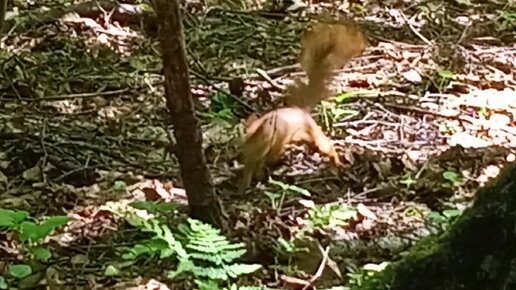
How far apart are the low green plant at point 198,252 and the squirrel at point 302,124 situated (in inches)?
37.2

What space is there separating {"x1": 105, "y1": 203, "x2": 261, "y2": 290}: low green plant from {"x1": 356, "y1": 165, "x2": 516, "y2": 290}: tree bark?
4.83ft

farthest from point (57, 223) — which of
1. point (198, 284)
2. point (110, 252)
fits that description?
point (198, 284)

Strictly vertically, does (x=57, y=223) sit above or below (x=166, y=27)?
below

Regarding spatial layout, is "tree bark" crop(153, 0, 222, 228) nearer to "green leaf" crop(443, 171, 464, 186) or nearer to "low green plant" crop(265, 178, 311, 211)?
"low green plant" crop(265, 178, 311, 211)

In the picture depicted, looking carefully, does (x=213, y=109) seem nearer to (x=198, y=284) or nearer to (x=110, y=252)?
(x=110, y=252)

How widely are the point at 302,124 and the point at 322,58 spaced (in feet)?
1.17

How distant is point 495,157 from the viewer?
17.3 feet

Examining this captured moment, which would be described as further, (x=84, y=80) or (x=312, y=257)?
(x=84, y=80)

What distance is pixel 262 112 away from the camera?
5.92 meters

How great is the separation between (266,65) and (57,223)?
3.10 meters

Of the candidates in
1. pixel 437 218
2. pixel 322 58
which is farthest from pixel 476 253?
pixel 322 58

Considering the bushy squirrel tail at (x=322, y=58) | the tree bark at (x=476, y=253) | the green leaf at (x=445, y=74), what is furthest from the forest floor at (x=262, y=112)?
the tree bark at (x=476, y=253)

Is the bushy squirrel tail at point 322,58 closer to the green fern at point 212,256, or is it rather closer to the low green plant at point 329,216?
the low green plant at point 329,216

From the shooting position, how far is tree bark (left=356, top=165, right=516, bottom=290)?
2016 millimetres
